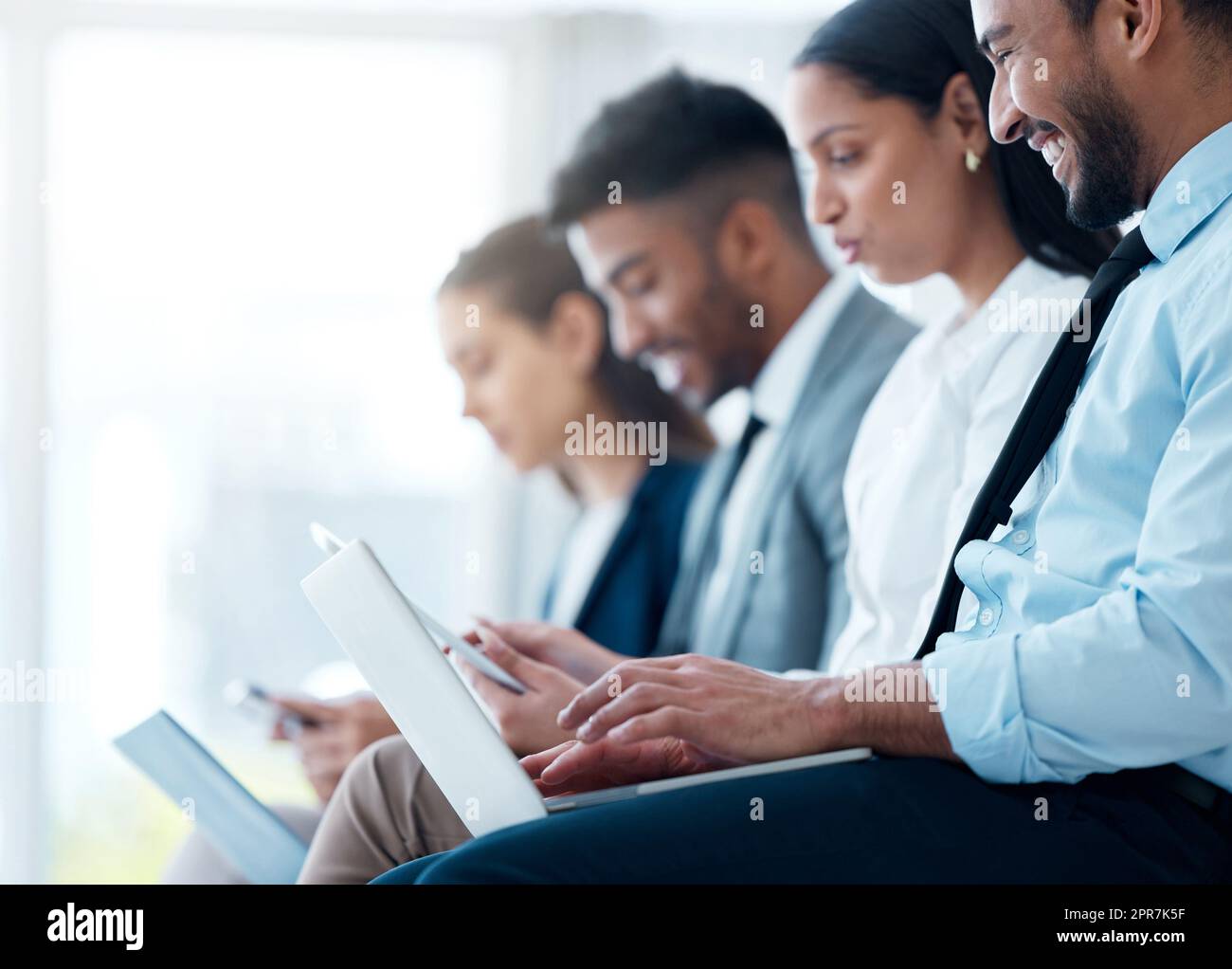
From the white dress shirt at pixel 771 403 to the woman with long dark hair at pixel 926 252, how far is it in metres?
0.41

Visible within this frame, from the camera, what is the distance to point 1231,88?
3.30ft

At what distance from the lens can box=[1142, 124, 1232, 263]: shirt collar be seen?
38.5 inches

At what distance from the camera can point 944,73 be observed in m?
1.38

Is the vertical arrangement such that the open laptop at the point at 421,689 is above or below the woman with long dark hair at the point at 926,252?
below

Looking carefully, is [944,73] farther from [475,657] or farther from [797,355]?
[475,657]

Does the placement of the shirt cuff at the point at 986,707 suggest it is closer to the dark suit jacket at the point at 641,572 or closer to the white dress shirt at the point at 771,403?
the white dress shirt at the point at 771,403

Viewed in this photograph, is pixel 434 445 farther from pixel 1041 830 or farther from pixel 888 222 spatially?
pixel 1041 830

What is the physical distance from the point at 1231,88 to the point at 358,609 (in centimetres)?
84

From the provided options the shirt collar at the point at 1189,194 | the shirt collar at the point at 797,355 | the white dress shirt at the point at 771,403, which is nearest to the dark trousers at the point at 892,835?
the shirt collar at the point at 1189,194

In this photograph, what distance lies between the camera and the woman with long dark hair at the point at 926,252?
4.20 ft

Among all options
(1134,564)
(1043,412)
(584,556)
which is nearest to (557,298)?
(584,556)

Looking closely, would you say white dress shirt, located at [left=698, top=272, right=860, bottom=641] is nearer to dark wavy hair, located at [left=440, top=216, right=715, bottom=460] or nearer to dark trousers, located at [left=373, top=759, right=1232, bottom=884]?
dark wavy hair, located at [left=440, top=216, right=715, bottom=460]

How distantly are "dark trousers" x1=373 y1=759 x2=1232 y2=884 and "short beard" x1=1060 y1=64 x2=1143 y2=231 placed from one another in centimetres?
52
